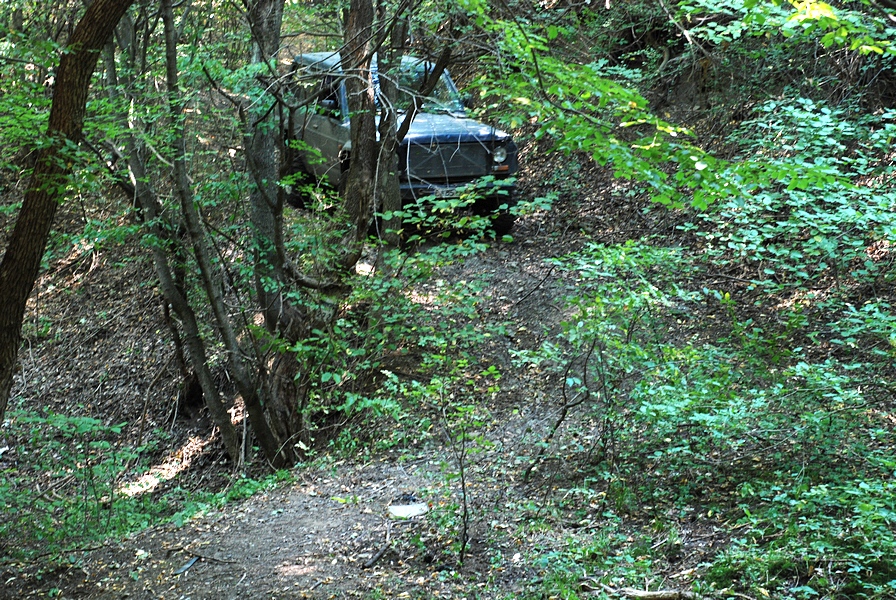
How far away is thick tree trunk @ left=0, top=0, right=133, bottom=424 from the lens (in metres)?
4.75

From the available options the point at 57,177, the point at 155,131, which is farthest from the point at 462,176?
the point at 57,177

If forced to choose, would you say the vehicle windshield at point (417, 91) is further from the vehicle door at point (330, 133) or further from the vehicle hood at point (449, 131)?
the vehicle door at point (330, 133)

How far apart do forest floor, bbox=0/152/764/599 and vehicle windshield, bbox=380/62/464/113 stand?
2.31m

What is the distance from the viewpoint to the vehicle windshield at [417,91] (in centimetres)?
745

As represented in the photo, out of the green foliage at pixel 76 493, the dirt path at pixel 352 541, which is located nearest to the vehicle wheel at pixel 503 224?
the dirt path at pixel 352 541

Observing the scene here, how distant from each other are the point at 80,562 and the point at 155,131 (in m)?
4.52

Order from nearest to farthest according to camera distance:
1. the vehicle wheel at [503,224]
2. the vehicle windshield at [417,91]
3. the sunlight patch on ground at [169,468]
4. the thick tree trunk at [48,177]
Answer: the thick tree trunk at [48,177], the vehicle windshield at [417,91], the sunlight patch on ground at [169,468], the vehicle wheel at [503,224]

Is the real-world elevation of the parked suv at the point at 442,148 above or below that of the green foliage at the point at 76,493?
above

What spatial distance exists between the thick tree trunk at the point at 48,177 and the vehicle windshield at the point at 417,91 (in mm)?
2616

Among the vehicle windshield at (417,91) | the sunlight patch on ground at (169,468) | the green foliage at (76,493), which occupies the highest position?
the vehicle windshield at (417,91)

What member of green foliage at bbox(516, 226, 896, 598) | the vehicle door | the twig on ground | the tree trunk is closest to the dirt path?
the twig on ground

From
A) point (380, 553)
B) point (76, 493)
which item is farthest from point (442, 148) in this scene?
point (380, 553)

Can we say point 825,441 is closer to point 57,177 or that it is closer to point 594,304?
point 594,304

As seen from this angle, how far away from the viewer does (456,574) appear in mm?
4777
